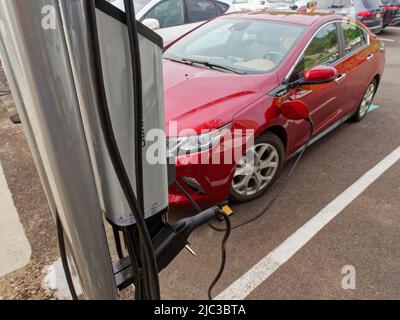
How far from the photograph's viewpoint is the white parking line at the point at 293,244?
6.65 feet

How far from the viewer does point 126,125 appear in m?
0.82

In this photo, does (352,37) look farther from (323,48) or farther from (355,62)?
(323,48)

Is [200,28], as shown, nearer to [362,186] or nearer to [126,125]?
[362,186]

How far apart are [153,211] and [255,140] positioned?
5.33 feet

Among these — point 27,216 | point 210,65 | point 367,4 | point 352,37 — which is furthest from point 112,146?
point 367,4

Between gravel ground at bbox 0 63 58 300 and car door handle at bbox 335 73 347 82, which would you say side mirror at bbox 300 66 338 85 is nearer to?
car door handle at bbox 335 73 347 82

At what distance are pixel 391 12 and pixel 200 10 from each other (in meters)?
8.11

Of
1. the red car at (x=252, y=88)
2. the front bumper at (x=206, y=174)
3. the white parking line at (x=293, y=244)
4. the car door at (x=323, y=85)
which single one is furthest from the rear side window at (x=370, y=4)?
the front bumper at (x=206, y=174)

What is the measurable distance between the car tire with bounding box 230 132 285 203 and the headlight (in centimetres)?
36

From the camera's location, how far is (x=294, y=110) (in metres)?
2.47

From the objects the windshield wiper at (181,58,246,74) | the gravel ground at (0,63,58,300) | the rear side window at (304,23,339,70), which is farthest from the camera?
the rear side window at (304,23,339,70)

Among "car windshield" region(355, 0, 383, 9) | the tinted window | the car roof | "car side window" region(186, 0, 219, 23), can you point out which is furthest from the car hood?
"car windshield" region(355, 0, 383, 9)

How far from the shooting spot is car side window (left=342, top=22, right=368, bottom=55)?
11.2 feet

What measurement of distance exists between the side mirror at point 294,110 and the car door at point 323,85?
194mm
